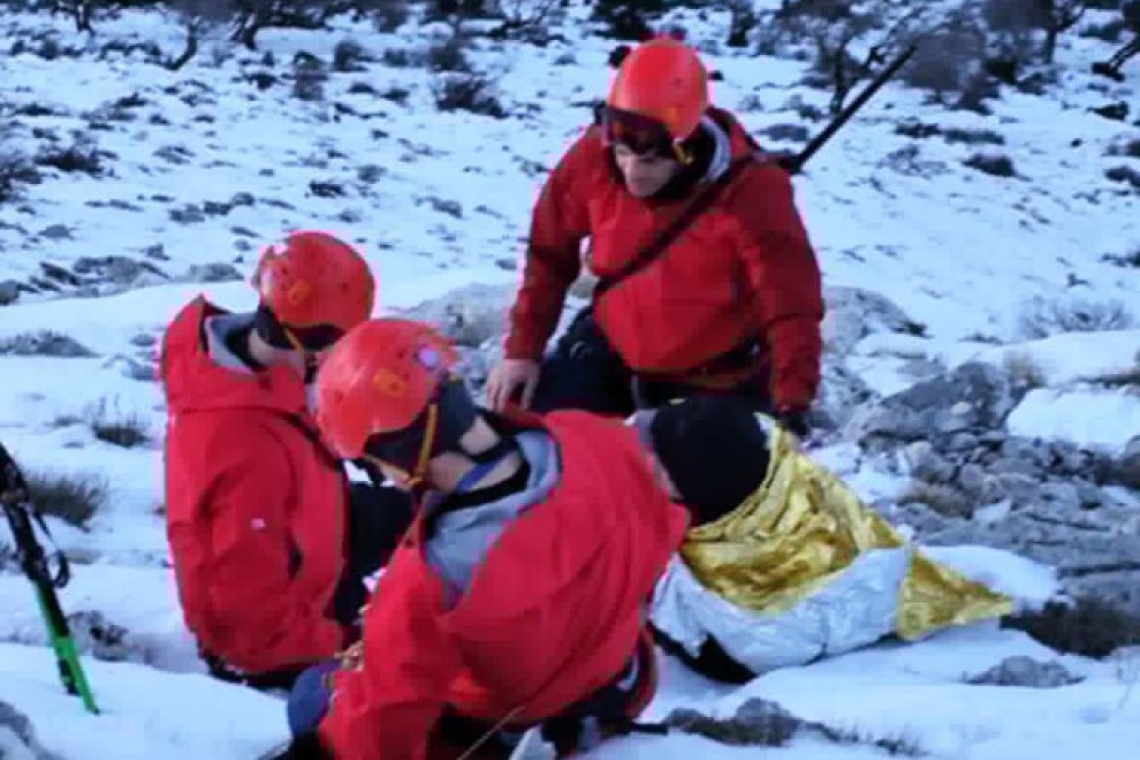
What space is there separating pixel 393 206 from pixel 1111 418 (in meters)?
8.91

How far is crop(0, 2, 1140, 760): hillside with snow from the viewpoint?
4.22m

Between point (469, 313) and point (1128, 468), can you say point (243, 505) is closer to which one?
point (1128, 468)

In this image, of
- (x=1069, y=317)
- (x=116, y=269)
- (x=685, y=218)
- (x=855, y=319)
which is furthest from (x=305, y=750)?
(x=1069, y=317)

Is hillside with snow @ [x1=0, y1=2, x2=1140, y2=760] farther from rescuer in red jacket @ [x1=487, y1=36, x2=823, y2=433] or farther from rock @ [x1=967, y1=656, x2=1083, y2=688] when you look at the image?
rescuer in red jacket @ [x1=487, y1=36, x2=823, y2=433]

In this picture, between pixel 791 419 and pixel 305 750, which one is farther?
pixel 791 419

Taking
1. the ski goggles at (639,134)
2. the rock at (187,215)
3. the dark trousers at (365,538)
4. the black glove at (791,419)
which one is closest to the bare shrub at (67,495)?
the dark trousers at (365,538)

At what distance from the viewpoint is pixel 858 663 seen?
482 centimetres

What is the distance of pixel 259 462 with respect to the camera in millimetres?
4102

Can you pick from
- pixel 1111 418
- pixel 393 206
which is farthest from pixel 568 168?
pixel 393 206

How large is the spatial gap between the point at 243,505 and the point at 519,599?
125 centimetres

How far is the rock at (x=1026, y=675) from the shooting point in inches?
183

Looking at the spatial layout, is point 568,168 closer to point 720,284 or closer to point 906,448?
point 720,284

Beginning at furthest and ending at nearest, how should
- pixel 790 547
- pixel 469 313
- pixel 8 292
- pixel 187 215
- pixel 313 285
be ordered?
pixel 187 215 < pixel 8 292 < pixel 469 313 < pixel 790 547 < pixel 313 285

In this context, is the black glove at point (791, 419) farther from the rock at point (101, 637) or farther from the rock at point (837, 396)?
the rock at point (837, 396)
